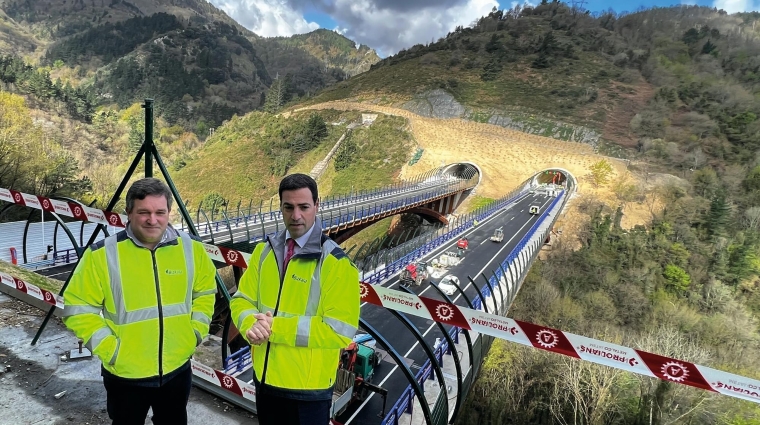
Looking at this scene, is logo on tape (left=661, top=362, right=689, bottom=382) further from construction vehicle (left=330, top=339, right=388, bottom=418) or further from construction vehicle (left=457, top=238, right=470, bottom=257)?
construction vehicle (left=457, top=238, right=470, bottom=257)

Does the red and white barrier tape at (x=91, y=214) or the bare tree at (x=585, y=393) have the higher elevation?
the red and white barrier tape at (x=91, y=214)

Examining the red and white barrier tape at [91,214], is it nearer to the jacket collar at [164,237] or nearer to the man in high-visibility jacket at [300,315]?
the jacket collar at [164,237]

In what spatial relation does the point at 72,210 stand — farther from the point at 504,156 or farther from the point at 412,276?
the point at 504,156

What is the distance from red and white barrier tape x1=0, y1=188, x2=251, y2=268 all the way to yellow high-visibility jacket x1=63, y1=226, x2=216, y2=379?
1.31 metres

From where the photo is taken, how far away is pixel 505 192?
49219mm

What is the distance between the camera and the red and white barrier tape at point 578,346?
252cm

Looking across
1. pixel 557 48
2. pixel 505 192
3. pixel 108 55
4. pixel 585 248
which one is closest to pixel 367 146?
pixel 505 192

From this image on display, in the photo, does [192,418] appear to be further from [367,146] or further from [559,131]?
[559,131]

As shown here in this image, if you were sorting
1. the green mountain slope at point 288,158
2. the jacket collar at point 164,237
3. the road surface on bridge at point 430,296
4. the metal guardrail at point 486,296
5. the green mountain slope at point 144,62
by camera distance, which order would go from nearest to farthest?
the jacket collar at point 164,237, the metal guardrail at point 486,296, the road surface on bridge at point 430,296, the green mountain slope at point 288,158, the green mountain slope at point 144,62

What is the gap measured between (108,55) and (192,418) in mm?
191459

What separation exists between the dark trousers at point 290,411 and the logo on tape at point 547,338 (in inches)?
67.5

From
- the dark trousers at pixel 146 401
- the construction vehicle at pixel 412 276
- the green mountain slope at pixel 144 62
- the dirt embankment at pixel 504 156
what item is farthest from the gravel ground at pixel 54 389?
the green mountain slope at pixel 144 62

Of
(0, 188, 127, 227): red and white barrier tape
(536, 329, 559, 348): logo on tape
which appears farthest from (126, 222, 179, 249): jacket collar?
(536, 329, 559, 348): logo on tape

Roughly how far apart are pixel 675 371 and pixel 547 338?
2.71 ft
